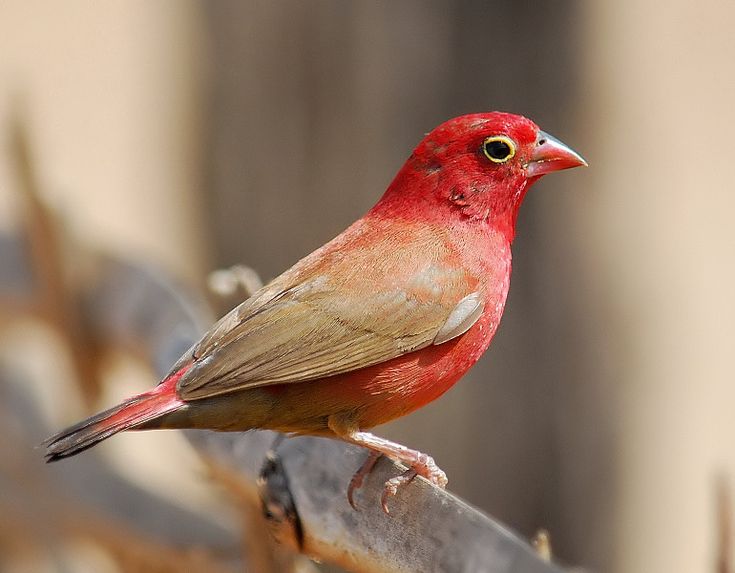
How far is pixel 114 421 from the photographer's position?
8.38 ft

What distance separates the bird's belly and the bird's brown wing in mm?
36

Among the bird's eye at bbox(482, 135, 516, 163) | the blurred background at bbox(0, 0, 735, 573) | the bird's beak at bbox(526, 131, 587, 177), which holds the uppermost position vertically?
the bird's eye at bbox(482, 135, 516, 163)

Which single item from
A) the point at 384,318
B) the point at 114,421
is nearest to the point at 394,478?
the point at 384,318

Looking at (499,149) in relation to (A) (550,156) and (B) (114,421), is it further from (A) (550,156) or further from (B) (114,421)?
(B) (114,421)

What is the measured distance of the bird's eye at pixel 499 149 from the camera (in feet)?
10.1

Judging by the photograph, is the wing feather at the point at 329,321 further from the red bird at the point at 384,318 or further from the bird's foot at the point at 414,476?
the bird's foot at the point at 414,476

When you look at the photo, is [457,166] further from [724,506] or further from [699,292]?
[699,292]

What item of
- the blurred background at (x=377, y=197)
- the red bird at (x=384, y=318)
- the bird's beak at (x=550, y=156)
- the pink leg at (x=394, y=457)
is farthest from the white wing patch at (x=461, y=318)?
the blurred background at (x=377, y=197)

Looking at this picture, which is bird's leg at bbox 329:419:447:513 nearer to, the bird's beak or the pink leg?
the pink leg

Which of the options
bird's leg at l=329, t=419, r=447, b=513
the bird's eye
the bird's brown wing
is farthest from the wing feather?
the bird's eye

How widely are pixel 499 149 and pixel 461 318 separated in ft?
1.48

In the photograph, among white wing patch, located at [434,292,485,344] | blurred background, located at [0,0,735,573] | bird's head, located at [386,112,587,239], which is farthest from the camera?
blurred background, located at [0,0,735,573]

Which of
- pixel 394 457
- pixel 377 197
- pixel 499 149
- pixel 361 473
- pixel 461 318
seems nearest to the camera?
pixel 361 473

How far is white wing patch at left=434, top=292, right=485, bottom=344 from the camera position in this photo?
288 centimetres
